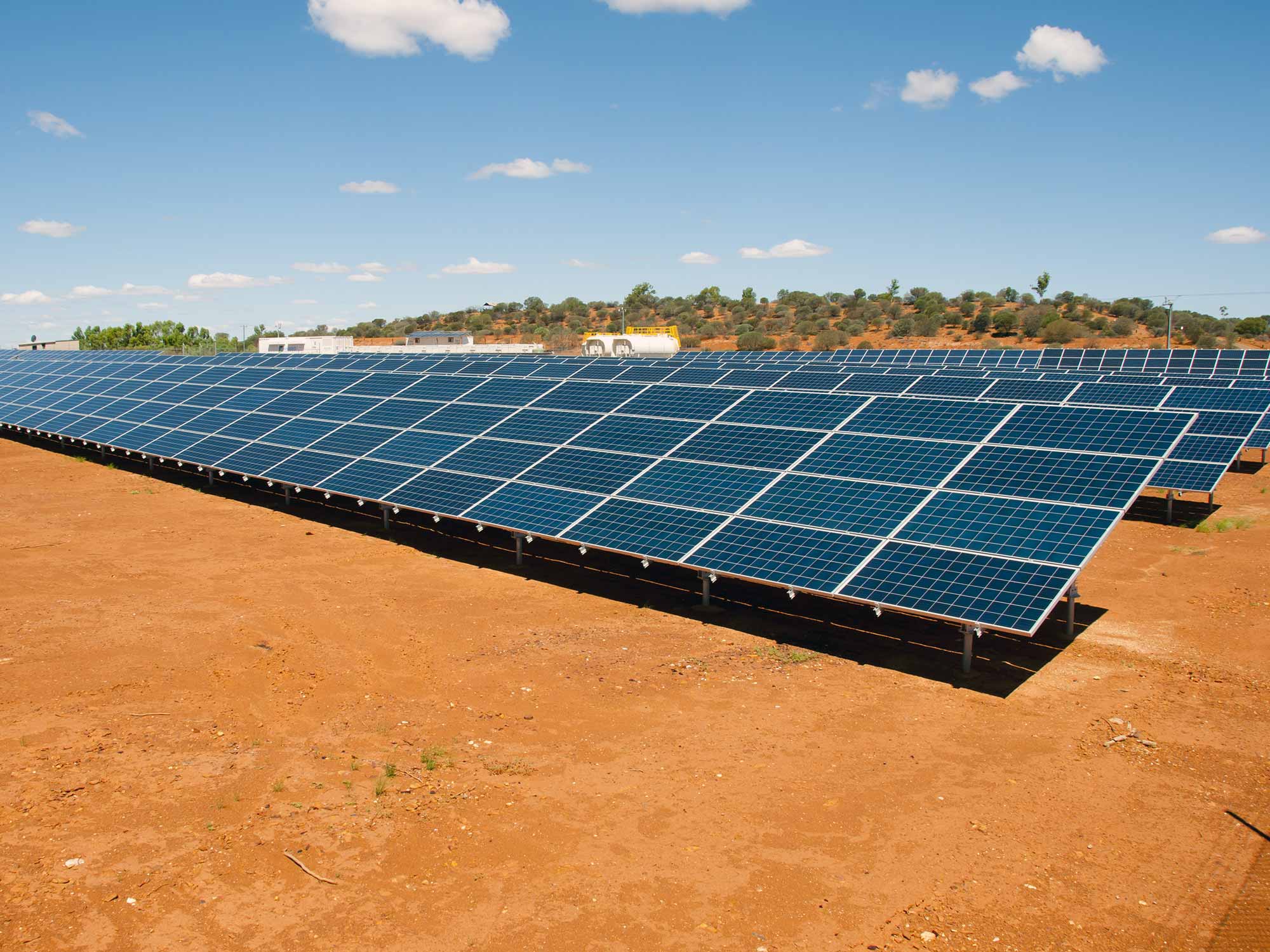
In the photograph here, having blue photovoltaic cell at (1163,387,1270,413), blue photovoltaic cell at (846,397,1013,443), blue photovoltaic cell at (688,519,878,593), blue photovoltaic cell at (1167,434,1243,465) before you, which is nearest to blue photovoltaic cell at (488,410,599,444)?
blue photovoltaic cell at (846,397,1013,443)

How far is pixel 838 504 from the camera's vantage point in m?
17.6

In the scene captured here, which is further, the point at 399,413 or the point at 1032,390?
the point at 1032,390

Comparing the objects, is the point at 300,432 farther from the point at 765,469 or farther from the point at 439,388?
the point at 765,469

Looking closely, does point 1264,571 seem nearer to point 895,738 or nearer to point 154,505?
point 895,738

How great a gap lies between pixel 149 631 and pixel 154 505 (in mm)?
14256

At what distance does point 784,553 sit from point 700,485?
147 inches

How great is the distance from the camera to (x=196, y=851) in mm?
10133

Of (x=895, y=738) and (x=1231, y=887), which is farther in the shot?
(x=895, y=738)

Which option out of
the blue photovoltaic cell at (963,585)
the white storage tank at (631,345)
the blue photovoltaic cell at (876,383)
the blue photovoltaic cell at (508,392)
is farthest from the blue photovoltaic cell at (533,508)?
the white storage tank at (631,345)

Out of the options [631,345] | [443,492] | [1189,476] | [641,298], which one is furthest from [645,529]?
[641,298]

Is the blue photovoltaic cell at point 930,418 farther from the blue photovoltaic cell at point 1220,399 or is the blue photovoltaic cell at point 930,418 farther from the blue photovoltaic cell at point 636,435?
the blue photovoltaic cell at point 1220,399

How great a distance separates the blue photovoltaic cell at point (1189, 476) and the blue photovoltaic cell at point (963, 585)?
13.2m

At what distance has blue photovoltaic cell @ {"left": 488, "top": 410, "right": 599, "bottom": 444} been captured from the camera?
24469mm

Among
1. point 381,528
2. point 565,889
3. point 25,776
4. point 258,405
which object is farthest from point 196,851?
point 258,405
